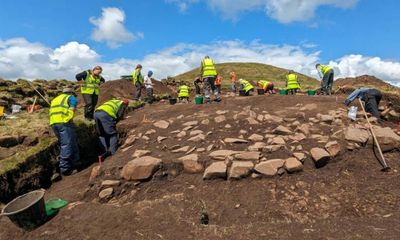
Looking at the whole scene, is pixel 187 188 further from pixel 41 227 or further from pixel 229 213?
pixel 41 227

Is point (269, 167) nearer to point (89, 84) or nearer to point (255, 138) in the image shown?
point (255, 138)

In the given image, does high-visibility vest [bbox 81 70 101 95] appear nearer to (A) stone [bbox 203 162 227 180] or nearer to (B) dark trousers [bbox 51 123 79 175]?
(B) dark trousers [bbox 51 123 79 175]

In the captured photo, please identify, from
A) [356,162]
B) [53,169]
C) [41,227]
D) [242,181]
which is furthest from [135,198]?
[356,162]

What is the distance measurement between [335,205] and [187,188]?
2295 mm

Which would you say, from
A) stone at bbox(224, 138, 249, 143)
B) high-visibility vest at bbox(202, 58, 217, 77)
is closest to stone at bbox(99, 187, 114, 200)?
stone at bbox(224, 138, 249, 143)

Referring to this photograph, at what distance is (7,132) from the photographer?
7.56 m

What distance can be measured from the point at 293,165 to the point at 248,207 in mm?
1229

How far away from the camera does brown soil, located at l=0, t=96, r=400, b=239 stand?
4.15 metres

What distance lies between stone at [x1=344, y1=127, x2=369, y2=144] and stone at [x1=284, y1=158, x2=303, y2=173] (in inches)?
57.0

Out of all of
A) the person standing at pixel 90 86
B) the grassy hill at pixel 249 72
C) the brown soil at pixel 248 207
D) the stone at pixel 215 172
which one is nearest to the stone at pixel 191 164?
the brown soil at pixel 248 207

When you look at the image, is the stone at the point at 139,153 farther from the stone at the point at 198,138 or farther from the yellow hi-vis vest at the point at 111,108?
the yellow hi-vis vest at the point at 111,108

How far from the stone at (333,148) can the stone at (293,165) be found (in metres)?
0.74

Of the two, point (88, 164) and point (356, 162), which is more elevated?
point (356, 162)

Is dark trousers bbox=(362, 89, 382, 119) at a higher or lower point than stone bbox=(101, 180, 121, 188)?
higher
